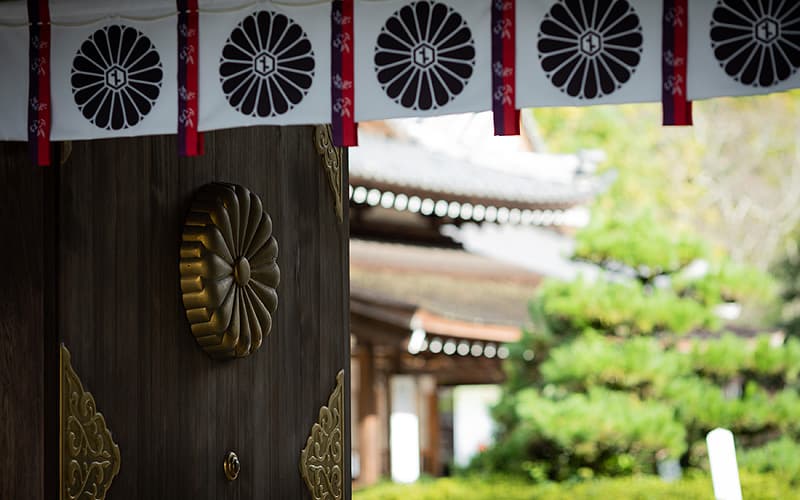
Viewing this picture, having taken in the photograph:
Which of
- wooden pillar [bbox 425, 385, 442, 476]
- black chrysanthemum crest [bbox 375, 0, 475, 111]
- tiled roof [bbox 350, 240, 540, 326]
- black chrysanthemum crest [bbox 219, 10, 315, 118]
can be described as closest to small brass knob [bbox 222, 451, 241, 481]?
black chrysanthemum crest [bbox 219, 10, 315, 118]

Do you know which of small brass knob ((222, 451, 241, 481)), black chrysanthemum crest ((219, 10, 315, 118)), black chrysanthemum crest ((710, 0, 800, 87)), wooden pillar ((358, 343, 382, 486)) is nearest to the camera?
black chrysanthemum crest ((710, 0, 800, 87))

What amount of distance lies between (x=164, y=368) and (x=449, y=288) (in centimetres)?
832

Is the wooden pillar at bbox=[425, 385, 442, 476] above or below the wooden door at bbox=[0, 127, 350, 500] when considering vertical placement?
below

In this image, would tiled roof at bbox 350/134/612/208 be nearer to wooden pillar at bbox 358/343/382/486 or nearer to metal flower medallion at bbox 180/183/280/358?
wooden pillar at bbox 358/343/382/486

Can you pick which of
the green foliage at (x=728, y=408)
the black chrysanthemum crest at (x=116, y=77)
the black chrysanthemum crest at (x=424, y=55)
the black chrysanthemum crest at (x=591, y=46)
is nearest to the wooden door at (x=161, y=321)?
the black chrysanthemum crest at (x=116, y=77)

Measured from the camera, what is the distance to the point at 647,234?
8531 millimetres

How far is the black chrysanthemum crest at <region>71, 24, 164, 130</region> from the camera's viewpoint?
271 centimetres

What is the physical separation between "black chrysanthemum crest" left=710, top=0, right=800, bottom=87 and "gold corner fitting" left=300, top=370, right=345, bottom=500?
6.51ft

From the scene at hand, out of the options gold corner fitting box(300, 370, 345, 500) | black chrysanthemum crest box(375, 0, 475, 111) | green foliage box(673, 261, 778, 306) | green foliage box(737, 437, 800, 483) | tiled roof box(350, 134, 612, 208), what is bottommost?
green foliage box(737, 437, 800, 483)

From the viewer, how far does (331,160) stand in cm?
409

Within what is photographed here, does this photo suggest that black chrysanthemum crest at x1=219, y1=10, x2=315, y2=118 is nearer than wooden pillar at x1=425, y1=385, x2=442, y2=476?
Yes

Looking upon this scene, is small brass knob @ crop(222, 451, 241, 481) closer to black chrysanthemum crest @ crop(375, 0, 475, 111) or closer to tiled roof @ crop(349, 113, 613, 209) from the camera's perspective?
black chrysanthemum crest @ crop(375, 0, 475, 111)

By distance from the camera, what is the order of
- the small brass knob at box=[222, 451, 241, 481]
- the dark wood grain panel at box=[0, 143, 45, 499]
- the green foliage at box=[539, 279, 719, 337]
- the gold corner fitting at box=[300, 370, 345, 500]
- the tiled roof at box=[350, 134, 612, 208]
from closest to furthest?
the dark wood grain panel at box=[0, 143, 45, 499] → the small brass knob at box=[222, 451, 241, 481] → the gold corner fitting at box=[300, 370, 345, 500] → the green foliage at box=[539, 279, 719, 337] → the tiled roof at box=[350, 134, 612, 208]

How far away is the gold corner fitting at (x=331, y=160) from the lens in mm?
4004
